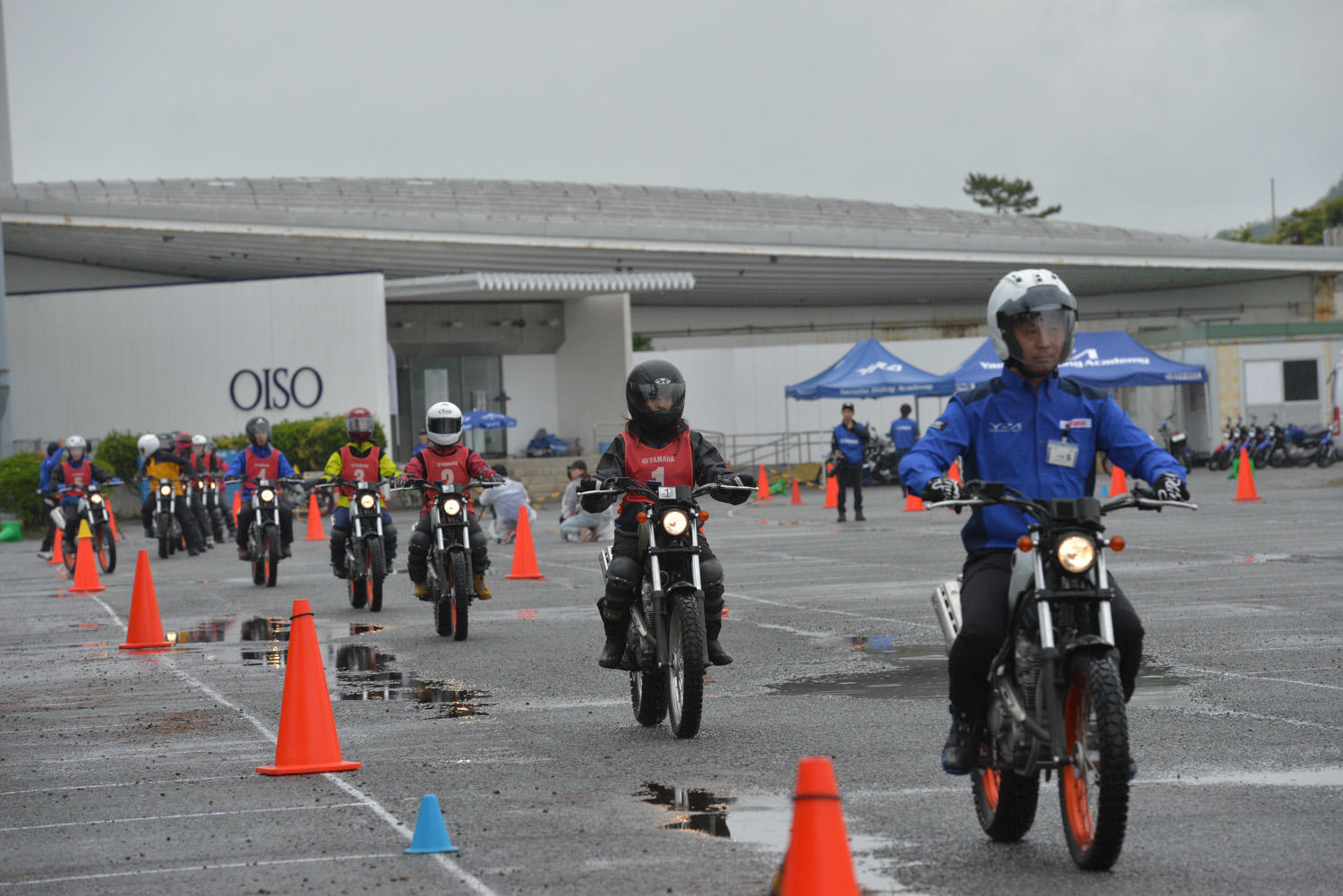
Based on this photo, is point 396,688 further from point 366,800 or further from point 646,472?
point 366,800

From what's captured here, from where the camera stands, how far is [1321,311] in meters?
59.1

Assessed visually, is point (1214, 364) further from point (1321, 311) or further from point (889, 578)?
point (889, 578)

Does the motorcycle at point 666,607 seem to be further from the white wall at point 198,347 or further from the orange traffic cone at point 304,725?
the white wall at point 198,347

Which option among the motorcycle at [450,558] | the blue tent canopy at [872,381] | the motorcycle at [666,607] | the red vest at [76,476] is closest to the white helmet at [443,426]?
the motorcycle at [450,558]

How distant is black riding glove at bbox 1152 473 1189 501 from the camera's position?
19.1ft

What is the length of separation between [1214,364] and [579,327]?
62.5 ft

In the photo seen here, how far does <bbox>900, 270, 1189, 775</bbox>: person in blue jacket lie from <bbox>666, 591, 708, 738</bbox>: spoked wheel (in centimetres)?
224

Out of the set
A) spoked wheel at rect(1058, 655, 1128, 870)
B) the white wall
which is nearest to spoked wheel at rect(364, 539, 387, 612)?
spoked wheel at rect(1058, 655, 1128, 870)

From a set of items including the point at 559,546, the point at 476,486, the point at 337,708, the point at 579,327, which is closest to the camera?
the point at 337,708

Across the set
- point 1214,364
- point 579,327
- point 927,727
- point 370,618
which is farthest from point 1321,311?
point 927,727

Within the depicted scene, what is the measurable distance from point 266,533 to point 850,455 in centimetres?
1116

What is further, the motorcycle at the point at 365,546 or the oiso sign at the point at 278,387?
the oiso sign at the point at 278,387

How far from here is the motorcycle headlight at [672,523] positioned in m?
8.49

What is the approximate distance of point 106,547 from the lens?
22750 millimetres
